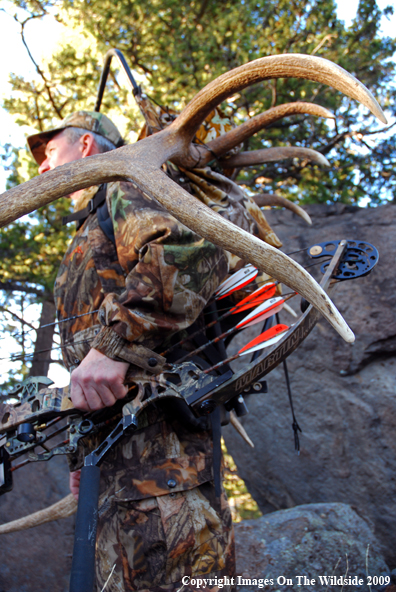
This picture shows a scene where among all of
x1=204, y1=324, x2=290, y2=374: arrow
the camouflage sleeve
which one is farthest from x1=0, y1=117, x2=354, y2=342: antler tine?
x1=204, y1=324, x2=290, y2=374: arrow

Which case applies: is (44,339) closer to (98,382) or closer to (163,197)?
(98,382)

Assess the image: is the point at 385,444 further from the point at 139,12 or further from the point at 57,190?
the point at 139,12

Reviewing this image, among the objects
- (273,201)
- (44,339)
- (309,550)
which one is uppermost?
(273,201)

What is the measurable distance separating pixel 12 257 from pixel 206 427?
402 cm

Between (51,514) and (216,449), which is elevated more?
(216,449)

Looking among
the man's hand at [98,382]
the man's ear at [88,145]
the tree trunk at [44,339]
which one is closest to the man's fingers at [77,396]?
the man's hand at [98,382]

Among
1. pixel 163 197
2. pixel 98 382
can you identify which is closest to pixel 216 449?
pixel 98 382

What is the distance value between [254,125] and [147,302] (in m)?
1.06

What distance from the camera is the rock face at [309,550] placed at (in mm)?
2889

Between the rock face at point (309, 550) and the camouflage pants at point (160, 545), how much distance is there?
4.51 feet

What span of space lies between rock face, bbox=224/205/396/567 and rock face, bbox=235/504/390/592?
0.37m

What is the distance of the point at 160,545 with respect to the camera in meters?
1.66

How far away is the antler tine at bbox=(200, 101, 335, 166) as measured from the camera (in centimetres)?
209

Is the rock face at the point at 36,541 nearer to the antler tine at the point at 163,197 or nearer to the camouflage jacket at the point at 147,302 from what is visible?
the camouflage jacket at the point at 147,302
